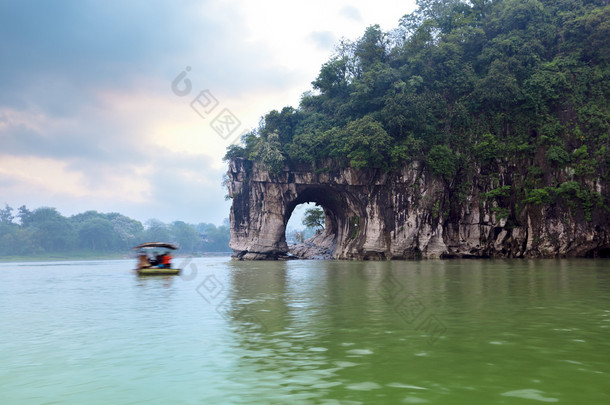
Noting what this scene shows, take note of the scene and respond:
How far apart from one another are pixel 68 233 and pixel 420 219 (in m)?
60.3

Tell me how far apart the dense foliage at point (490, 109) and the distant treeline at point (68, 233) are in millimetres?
50358

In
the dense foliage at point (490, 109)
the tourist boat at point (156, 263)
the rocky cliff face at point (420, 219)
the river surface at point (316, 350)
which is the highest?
the dense foliage at point (490, 109)

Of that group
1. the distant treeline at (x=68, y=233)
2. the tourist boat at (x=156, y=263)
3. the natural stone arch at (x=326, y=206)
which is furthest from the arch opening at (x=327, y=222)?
the distant treeline at (x=68, y=233)

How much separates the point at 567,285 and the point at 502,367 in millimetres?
8761

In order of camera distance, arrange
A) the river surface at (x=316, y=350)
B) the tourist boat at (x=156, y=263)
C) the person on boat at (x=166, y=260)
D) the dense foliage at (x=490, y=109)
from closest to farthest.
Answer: the river surface at (x=316, y=350) → the tourist boat at (x=156, y=263) → the person on boat at (x=166, y=260) → the dense foliage at (x=490, y=109)

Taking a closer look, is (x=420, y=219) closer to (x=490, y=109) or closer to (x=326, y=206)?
(x=490, y=109)

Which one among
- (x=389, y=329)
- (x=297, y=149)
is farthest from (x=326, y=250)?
(x=389, y=329)

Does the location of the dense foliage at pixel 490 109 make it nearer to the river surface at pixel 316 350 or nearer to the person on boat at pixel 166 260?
the person on boat at pixel 166 260

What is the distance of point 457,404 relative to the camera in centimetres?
354

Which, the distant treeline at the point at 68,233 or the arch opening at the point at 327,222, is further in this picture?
the distant treeline at the point at 68,233

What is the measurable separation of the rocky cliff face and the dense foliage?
92 centimetres

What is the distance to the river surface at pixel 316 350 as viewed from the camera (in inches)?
155

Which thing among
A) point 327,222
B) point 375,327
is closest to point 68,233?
point 327,222

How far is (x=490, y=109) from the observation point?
3183cm
